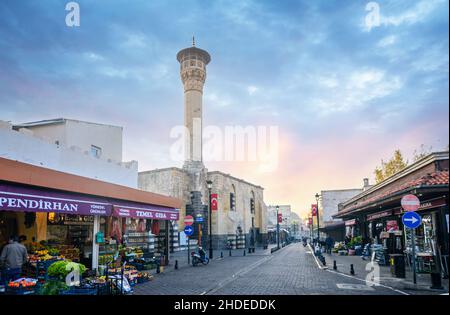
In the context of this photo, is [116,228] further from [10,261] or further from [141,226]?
[10,261]

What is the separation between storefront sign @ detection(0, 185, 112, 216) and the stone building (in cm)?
2081

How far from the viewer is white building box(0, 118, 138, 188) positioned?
13.1 metres

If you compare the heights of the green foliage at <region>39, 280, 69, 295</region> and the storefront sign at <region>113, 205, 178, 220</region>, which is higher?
the storefront sign at <region>113, 205, 178, 220</region>

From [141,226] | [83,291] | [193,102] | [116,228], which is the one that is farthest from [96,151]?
[193,102]

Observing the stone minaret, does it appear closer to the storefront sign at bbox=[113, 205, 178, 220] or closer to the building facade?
the storefront sign at bbox=[113, 205, 178, 220]

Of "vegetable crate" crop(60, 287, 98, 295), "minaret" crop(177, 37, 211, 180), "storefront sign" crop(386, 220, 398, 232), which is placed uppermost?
"minaret" crop(177, 37, 211, 180)

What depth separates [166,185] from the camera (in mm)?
35156

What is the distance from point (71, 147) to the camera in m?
16.2

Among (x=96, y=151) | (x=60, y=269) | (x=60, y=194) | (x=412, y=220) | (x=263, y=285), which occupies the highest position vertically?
(x=96, y=151)

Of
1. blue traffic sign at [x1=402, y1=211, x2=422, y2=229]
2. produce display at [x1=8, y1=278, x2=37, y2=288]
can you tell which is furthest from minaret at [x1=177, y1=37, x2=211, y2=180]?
produce display at [x1=8, y1=278, x2=37, y2=288]

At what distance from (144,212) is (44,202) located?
6506mm

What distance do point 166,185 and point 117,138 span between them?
13.8 m
